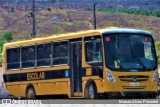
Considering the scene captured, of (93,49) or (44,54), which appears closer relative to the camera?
(93,49)

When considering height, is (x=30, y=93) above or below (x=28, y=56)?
below

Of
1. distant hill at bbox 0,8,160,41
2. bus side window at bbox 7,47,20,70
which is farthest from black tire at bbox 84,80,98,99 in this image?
distant hill at bbox 0,8,160,41

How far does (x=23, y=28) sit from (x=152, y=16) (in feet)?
77.7

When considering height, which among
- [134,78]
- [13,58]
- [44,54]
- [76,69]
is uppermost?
[44,54]

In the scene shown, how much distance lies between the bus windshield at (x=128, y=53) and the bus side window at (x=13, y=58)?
7.38 m

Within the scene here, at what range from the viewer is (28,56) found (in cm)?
3142

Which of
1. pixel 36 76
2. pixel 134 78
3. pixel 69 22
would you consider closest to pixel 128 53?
pixel 134 78

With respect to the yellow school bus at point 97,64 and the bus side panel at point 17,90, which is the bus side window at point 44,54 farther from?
the bus side panel at point 17,90

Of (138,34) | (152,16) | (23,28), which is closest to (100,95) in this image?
(138,34)

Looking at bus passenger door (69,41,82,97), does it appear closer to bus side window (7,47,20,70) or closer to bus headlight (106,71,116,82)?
bus headlight (106,71,116,82)

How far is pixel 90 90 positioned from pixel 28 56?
19.1ft

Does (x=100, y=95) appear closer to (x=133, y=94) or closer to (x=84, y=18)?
(x=133, y=94)

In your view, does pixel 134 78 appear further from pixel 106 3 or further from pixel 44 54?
pixel 106 3

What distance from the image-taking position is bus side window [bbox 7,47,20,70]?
32.4 meters
